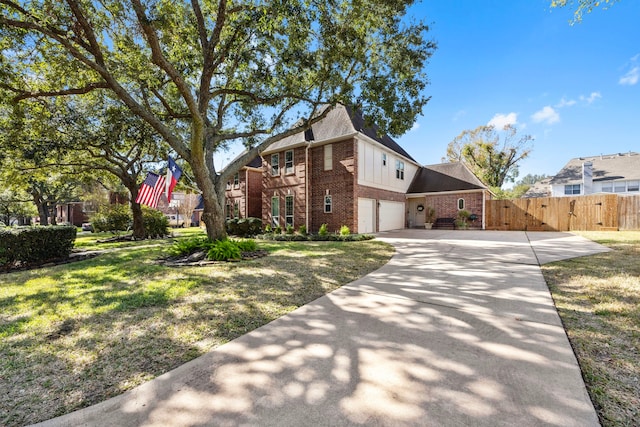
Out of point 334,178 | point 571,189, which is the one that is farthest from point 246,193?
point 571,189

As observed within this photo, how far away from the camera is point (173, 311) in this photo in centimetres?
373

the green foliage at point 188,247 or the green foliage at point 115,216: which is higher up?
the green foliage at point 115,216

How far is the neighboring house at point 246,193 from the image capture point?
19983mm

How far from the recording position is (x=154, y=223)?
55.6ft

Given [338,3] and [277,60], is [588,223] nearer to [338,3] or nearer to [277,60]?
[338,3]

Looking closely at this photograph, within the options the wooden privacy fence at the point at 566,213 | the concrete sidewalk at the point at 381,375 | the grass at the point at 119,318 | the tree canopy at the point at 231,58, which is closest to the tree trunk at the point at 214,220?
the tree canopy at the point at 231,58

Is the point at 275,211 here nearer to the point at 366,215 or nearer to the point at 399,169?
the point at 366,215

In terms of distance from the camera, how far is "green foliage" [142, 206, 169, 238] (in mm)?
16664

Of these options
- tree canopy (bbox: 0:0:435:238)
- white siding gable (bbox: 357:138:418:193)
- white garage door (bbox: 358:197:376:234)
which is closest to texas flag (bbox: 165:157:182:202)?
tree canopy (bbox: 0:0:435:238)

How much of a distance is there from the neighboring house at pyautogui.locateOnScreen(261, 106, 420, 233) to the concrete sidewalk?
37.5 feet

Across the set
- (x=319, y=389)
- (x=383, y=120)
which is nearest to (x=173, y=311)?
(x=319, y=389)

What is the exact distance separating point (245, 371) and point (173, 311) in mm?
2013

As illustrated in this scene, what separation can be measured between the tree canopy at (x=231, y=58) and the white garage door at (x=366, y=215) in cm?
616

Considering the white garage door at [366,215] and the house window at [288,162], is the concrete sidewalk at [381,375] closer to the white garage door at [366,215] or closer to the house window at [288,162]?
the white garage door at [366,215]
